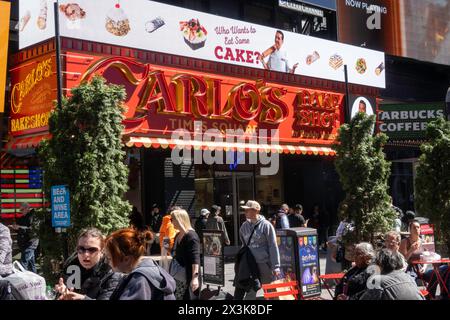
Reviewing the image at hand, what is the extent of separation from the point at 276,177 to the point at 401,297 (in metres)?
17.4

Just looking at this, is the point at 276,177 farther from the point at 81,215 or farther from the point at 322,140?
the point at 81,215

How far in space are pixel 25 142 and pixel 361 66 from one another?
11.8 meters

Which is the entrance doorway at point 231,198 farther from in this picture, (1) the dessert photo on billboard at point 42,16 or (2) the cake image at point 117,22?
(1) the dessert photo on billboard at point 42,16

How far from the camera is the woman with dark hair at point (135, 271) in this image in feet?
12.2

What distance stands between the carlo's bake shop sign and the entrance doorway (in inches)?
172

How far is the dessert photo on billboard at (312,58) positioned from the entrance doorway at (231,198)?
4497mm

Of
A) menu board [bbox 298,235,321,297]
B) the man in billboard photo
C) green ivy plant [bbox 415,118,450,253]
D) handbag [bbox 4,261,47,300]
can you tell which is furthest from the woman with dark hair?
the man in billboard photo

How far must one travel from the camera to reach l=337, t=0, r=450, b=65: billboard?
2797 centimetres

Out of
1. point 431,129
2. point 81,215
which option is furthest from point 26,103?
point 431,129

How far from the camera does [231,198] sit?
778 inches

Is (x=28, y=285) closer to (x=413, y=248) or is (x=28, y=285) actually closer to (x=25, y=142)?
(x=413, y=248)

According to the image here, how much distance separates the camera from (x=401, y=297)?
4.39 m

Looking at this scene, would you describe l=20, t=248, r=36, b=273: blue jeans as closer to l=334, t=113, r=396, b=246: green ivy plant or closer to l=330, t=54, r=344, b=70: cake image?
l=334, t=113, r=396, b=246: green ivy plant

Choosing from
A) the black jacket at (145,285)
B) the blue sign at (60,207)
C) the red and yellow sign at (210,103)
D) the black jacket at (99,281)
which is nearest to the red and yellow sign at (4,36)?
the red and yellow sign at (210,103)
